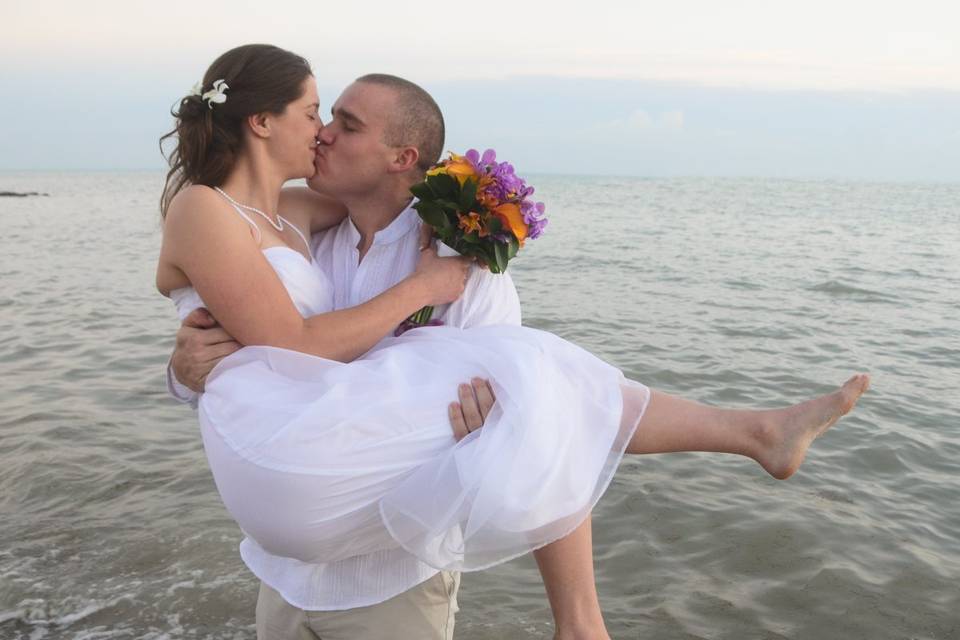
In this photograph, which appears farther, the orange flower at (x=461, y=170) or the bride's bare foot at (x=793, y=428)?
the orange flower at (x=461, y=170)

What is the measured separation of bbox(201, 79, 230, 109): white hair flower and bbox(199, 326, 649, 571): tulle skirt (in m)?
1.12

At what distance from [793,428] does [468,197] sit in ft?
4.49

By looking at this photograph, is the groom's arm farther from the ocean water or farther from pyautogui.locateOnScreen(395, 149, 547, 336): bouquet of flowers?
the ocean water

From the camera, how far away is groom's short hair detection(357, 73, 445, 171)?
12.2ft

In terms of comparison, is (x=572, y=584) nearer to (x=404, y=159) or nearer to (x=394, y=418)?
(x=394, y=418)

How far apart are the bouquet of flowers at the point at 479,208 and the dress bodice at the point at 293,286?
1.58 ft

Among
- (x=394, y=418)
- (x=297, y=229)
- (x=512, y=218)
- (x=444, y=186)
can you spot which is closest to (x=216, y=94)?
(x=297, y=229)

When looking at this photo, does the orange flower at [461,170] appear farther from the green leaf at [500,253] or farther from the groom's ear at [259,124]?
the groom's ear at [259,124]

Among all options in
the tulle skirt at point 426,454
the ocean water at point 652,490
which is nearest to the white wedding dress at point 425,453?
the tulle skirt at point 426,454

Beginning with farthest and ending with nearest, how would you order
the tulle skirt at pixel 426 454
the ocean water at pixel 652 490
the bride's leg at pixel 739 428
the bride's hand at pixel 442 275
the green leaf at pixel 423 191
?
the ocean water at pixel 652 490 < the green leaf at pixel 423 191 < the bride's hand at pixel 442 275 < the bride's leg at pixel 739 428 < the tulle skirt at pixel 426 454

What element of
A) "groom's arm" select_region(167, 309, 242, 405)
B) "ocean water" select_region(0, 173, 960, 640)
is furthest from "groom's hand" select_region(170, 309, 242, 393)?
"ocean water" select_region(0, 173, 960, 640)

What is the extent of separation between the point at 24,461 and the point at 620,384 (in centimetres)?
561

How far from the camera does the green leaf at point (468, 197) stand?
10.8 ft

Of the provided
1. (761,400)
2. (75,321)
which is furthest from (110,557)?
(75,321)
